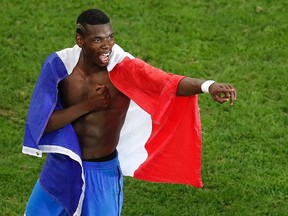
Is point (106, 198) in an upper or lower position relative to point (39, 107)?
lower

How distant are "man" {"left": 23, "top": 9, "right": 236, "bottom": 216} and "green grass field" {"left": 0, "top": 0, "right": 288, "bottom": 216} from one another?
1478 millimetres

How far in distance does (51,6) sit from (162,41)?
1547 mm

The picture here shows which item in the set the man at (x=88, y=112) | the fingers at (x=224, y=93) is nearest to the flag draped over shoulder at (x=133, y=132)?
the man at (x=88, y=112)

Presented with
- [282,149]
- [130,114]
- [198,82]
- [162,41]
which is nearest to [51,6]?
[162,41]

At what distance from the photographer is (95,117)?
608 cm

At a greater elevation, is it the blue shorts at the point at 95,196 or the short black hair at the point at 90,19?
the short black hair at the point at 90,19

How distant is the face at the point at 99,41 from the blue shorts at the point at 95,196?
0.79 m

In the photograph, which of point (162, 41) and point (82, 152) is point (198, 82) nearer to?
point (82, 152)

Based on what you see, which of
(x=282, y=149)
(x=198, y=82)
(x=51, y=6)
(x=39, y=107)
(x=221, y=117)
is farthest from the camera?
(x=51, y=6)

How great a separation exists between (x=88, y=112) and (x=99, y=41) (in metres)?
0.52

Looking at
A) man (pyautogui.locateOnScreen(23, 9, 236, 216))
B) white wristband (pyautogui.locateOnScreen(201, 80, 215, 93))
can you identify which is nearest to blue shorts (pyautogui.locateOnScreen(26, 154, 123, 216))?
man (pyautogui.locateOnScreen(23, 9, 236, 216))

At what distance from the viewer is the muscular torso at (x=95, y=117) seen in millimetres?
6008

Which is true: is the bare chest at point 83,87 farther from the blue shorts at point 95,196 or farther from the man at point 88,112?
the blue shorts at point 95,196

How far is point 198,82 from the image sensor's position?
5609mm
